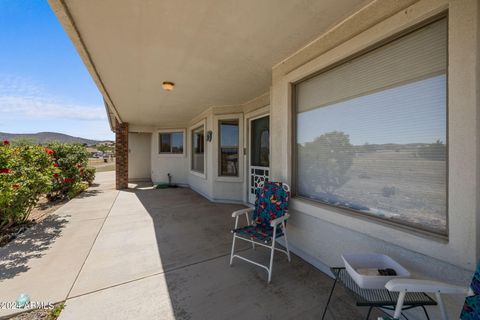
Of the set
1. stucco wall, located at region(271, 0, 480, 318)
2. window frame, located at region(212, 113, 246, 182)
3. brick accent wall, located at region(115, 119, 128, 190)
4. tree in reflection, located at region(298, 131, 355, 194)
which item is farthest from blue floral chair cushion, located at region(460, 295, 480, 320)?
brick accent wall, located at region(115, 119, 128, 190)

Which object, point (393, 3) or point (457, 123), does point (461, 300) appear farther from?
point (393, 3)

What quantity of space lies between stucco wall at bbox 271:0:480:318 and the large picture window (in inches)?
5.5

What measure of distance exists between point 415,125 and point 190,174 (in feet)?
24.0

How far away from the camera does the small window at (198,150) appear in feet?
23.3

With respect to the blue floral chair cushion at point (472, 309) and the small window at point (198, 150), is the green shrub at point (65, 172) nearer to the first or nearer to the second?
the small window at point (198, 150)

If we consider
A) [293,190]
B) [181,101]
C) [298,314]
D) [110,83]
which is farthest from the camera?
[181,101]

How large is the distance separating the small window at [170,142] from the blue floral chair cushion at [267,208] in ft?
21.6

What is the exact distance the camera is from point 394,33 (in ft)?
5.61

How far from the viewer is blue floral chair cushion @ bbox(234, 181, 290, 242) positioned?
251 centimetres

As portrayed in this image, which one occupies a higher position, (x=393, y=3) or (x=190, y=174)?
(x=393, y=3)

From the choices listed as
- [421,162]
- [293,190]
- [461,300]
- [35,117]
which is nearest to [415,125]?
[421,162]

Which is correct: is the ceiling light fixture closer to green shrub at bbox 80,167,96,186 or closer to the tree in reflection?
the tree in reflection

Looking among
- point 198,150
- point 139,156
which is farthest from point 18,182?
point 139,156

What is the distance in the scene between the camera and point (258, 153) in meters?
4.91
